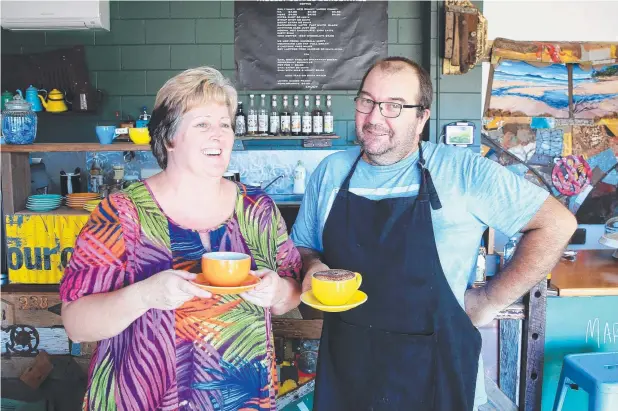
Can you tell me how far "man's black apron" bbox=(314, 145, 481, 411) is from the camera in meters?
1.76

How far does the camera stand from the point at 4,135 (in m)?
3.00

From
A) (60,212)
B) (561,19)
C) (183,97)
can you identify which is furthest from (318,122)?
(183,97)

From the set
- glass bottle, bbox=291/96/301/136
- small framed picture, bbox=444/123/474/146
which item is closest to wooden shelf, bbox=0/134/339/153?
glass bottle, bbox=291/96/301/136

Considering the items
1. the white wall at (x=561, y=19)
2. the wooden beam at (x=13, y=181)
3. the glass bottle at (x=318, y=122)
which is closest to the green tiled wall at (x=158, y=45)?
the glass bottle at (x=318, y=122)

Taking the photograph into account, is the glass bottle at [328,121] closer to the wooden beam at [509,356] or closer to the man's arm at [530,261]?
the wooden beam at [509,356]

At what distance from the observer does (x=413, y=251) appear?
177 cm

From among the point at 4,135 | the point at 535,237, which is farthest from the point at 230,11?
the point at 535,237

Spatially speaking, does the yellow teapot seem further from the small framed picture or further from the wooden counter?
the wooden counter

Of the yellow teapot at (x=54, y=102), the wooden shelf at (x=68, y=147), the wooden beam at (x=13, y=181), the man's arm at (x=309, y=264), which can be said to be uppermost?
the yellow teapot at (x=54, y=102)

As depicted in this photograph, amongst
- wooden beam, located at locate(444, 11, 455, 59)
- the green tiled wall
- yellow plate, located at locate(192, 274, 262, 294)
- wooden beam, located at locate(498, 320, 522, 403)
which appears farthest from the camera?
the green tiled wall

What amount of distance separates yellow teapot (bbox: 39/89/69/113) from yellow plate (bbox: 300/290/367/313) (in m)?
4.01

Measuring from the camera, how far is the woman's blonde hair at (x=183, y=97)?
1516 millimetres

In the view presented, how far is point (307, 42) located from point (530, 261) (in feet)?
11.4

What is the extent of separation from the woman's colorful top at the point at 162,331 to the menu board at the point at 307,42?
11.6 feet
